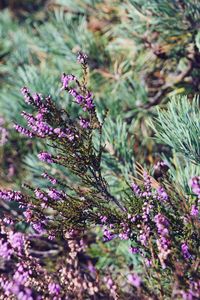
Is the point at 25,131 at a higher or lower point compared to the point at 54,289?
higher

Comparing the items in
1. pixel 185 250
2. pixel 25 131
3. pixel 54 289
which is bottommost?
pixel 54 289

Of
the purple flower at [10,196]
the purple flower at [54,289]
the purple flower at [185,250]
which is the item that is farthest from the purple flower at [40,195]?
the purple flower at [185,250]

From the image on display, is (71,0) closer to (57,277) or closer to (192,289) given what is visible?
(57,277)

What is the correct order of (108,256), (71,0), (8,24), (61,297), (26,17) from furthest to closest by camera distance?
1. (26,17)
2. (8,24)
3. (71,0)
4. (108,256)
5. (61,297)

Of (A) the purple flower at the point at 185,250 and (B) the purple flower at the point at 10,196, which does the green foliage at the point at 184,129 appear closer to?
(A) the purple flower at the point at 185,250

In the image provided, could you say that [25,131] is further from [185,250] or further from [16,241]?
[185,250]

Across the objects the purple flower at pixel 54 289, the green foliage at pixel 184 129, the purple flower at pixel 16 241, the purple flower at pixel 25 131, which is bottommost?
the purple flower at pixel 54 289

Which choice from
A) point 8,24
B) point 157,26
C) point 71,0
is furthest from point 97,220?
point 8,24

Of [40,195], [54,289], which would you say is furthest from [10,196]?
[54,289]

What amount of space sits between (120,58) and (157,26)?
0.28 meters

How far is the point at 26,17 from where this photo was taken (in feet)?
8.06

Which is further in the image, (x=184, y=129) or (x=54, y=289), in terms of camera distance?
(x=184, y=129)

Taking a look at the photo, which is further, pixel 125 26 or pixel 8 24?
pixel 8 24

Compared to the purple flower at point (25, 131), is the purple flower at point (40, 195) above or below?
below
